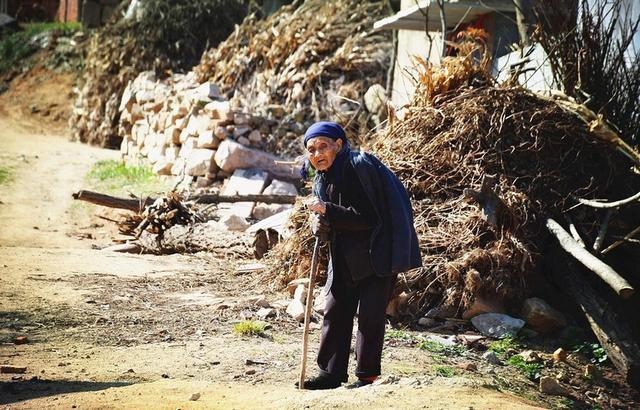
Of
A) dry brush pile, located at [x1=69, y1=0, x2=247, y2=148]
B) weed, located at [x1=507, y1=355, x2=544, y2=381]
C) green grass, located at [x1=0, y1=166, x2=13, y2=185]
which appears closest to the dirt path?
weed, located at [x1=507, y1=355, x2=544, y2=381]

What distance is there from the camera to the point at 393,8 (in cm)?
1512

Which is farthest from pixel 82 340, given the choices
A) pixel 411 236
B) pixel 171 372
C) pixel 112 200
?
pixel 112 200

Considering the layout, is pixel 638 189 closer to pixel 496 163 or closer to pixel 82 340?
pixel 496 163

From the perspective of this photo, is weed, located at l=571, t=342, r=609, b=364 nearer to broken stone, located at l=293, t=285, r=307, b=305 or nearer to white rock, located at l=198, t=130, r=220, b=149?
broken stone, located at l=293, t=285, r=307, b=305

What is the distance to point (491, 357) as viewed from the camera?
616 cm

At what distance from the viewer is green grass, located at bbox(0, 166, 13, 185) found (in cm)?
1368

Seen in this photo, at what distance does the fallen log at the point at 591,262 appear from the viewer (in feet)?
19.2

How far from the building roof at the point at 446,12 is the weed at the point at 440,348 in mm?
4748

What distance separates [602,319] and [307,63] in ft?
27.4

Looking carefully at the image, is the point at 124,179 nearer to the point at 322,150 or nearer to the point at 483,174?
the point at 483,174

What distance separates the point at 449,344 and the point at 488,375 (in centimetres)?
60

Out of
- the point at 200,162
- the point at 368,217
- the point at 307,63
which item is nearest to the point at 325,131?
the point at 368,217

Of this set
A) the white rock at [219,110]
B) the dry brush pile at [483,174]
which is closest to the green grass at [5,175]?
the white rock at [219,110]

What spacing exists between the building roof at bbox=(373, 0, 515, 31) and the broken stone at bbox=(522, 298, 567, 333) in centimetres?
421
